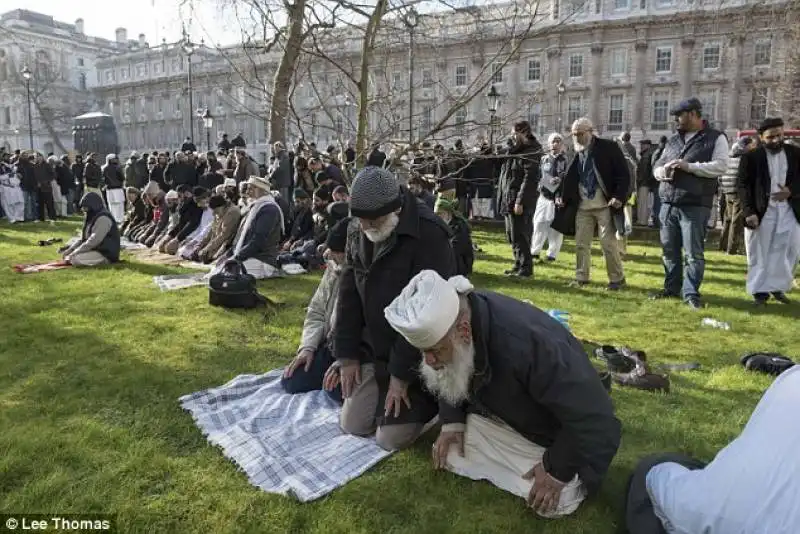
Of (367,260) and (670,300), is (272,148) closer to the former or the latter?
(670,300)

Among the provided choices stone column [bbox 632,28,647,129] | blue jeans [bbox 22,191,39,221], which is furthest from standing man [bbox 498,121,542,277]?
stone column [bbox 632,28,647,129]

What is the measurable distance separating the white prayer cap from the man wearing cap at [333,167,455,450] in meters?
0.58

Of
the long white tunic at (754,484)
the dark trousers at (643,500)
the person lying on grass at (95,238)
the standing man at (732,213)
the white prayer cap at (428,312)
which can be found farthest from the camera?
the standing man at (732,213)

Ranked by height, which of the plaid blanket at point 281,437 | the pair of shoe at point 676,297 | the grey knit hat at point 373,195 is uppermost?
the grey knit hat at point 373,195

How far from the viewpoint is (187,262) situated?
955 cm

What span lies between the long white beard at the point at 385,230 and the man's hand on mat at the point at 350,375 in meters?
0.80

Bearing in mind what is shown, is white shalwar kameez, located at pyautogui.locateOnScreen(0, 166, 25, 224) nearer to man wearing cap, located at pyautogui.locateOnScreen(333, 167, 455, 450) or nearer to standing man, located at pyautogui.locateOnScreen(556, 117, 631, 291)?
standing man, located at pyautogui.locateOnScreen(556, 117, 631, 291)

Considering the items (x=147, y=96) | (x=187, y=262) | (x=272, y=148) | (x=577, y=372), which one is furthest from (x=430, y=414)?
(x=147, y=96)

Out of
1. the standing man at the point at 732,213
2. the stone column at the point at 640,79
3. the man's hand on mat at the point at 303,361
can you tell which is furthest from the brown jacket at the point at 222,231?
the stone column at the point at 640,79

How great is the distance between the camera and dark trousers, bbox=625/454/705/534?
2490 millimetres

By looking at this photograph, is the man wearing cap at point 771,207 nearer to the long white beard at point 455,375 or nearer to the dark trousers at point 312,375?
the dark trousers at point 312,375

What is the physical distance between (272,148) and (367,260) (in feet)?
35.0

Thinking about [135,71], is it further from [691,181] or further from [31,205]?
[691,181]

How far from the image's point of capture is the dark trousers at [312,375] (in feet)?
13.7
